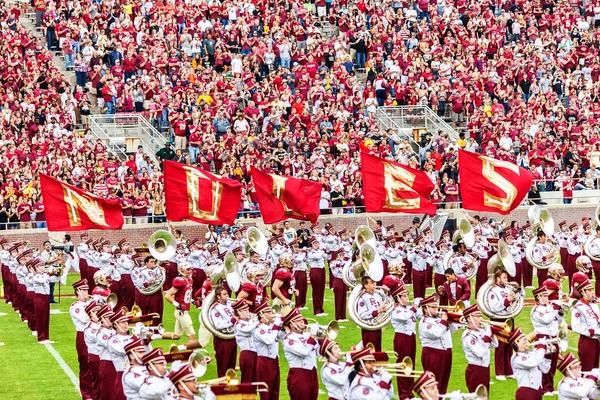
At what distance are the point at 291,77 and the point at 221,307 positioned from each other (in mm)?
22370

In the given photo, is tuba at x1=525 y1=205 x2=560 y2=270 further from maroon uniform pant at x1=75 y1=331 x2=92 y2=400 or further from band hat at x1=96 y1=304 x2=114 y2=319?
band hat at x1=96 y1=304 x2=114 y2=319

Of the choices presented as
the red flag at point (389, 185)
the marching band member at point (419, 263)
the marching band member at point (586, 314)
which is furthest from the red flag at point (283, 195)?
the marching band member at point (586, 314)

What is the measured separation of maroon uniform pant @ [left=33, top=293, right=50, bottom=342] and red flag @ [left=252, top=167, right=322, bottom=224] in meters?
4.66

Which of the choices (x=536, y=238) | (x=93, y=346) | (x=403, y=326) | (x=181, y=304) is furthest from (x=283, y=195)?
(x=93, y=346)

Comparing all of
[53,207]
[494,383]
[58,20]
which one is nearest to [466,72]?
[58,20]

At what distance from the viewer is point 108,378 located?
16.1m

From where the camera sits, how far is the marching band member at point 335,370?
13.9 m

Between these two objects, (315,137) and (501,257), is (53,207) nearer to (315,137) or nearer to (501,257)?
(501,257)

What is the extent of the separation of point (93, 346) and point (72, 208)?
280 inches

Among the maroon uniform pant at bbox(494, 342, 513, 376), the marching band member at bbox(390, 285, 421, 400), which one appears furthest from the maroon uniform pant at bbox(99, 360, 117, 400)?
the maroon uniform pant at bbox(494, 342, 513, 376)

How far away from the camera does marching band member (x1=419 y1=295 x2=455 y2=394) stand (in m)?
16.4

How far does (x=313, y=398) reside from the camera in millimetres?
15578

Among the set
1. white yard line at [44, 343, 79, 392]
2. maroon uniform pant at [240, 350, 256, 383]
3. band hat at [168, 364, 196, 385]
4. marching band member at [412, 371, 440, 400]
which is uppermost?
band hat at [168, 364, 196, 385]

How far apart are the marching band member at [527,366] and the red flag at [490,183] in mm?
8703
